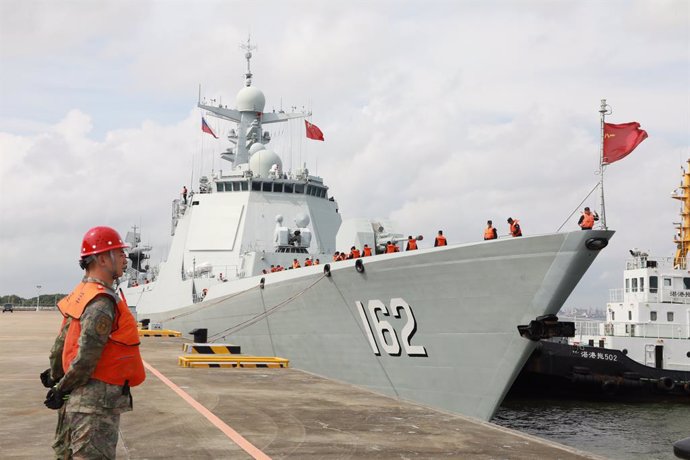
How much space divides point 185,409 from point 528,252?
5.86m

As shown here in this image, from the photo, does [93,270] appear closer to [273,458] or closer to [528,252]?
[273,458]

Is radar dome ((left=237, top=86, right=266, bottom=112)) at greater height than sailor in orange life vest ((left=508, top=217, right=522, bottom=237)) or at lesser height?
greater

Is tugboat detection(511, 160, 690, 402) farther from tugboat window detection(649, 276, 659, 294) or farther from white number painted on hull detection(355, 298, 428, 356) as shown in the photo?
white number painted on hull detection(355, 298, 428, 356)

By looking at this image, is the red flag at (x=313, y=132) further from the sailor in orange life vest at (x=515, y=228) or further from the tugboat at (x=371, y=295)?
the sailor in orange life vest at (x=515, y=228)

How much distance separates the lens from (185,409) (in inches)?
291

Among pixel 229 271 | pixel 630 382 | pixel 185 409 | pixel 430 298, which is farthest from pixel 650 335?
pixel 185 409

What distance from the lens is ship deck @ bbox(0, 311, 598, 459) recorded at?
5.45m

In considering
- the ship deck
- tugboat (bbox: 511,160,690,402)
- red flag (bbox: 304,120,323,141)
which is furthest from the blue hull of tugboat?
the ship deck

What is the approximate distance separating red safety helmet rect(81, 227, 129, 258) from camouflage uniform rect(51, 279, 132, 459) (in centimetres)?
28

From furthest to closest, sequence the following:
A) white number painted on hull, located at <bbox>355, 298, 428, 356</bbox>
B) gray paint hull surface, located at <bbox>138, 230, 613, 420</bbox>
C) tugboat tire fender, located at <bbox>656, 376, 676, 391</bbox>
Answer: tugboat tire fender, located at <bbox>656, 376, 676, 391</bbox>
white number painted on hull, located at <bbox>355, 298, 428, 356</bbox>
gray paint hull surface, located at <bbox>138, 230, 613, 420</bbox>

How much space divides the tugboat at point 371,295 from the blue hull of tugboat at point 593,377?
808 cm

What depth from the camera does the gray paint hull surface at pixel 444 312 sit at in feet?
35.5

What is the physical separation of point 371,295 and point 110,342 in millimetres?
9841

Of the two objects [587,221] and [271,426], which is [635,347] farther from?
[271,426]
